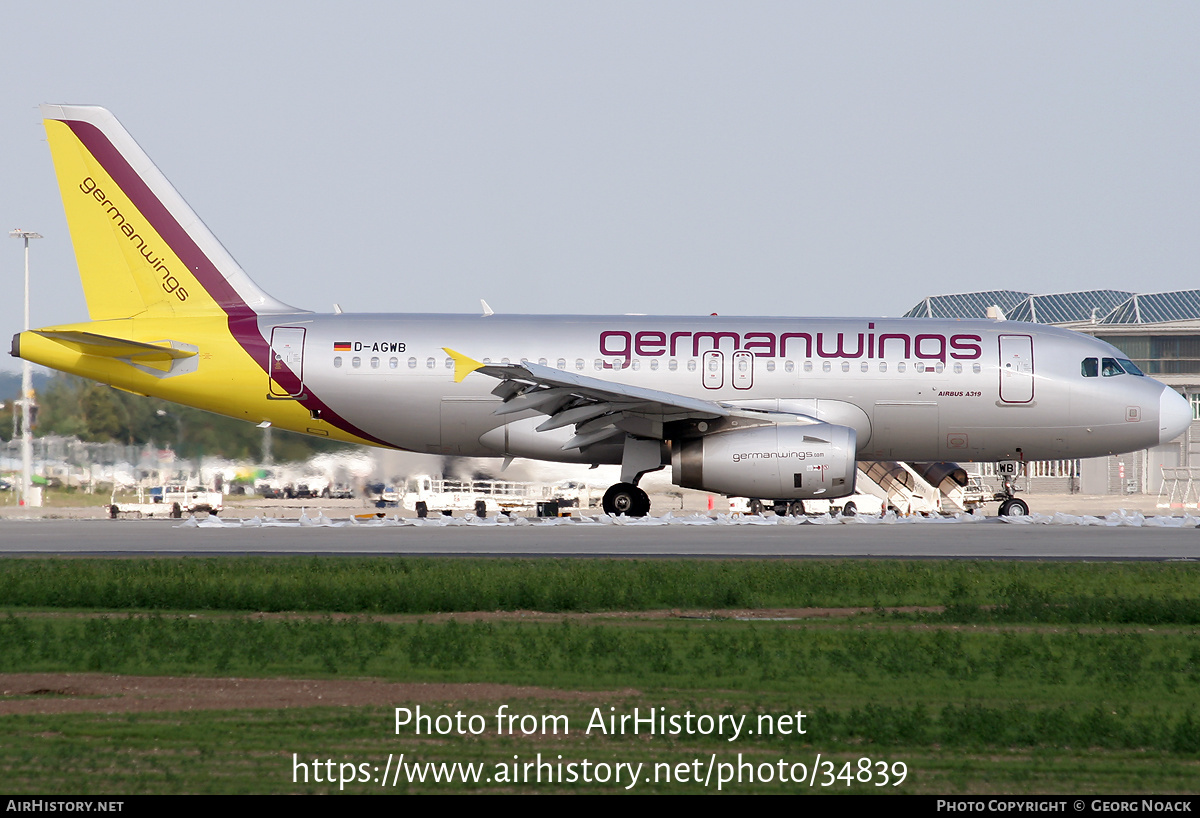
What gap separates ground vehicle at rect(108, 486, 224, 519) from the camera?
2780cm

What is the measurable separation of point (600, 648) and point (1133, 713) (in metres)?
3.29

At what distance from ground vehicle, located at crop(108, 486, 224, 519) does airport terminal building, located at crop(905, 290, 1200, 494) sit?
25.7 meters

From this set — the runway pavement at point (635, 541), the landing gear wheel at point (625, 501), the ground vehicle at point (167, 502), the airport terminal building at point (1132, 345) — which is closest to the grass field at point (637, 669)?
the runway pavement at point (635, 541)

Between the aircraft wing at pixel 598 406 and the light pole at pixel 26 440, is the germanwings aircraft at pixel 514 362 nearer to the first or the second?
the aircraft wing at pixel 598 406

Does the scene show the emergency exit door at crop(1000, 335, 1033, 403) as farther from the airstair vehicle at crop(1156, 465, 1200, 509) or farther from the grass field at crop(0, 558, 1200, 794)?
the airstair vehicle at crop(1156, 465, 1200, 509)

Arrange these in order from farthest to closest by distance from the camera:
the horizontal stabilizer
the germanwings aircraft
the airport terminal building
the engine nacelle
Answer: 1. the airport terminal building
2. the germanwings aircraft
3. the horizontal stabilizer
4. the engine nacelle

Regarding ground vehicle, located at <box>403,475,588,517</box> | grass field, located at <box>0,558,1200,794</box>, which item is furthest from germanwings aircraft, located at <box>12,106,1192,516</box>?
grass field, located at <box>0,558,1200,794</box>

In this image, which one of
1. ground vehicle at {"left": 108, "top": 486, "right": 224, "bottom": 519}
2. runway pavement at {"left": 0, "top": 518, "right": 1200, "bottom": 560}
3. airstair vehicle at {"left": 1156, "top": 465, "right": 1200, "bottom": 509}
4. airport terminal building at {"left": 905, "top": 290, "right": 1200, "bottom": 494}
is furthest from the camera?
airport terminal building at {"left": 905, "top": 290, "right": 1200, "bottom": 494}

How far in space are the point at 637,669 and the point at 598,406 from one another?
14.5 meters

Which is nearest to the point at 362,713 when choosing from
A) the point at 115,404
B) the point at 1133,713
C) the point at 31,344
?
the point at 1133,713

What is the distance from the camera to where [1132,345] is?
5997 cm

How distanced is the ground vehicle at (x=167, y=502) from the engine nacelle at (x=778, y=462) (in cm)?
1200

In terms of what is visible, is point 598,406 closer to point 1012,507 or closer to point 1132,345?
point 1012,507

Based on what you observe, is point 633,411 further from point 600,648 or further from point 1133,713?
point 1133,713
